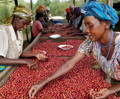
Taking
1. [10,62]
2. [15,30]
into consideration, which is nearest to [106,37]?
[10,62]

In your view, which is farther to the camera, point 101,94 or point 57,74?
point 57,74

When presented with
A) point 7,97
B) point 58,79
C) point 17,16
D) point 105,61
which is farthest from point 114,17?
point 17,16

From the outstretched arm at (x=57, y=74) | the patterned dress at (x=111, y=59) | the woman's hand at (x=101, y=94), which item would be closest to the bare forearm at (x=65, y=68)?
the outstretched arm at (x=57, y=74)

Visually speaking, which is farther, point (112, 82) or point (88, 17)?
point (112, 82)

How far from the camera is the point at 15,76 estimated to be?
2531 millimetres

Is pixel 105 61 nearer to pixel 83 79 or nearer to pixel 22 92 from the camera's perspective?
pixel 83 79

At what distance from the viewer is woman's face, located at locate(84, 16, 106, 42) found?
6.75 ft

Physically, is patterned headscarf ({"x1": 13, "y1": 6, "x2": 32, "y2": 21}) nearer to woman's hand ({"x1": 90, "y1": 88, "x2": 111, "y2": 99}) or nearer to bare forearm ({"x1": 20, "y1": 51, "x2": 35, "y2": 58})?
bare forearm ({"x1": 20, "y1": 51, "x2": 35, "y2": 58})

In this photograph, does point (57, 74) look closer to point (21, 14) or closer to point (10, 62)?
point (10, 62)

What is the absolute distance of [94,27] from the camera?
2.06 metres

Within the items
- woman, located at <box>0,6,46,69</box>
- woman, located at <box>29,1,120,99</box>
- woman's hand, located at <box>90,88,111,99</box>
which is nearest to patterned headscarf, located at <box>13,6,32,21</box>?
woman, located at <box>0,6,46,69</box>

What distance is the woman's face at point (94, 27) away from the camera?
2059 millimetres

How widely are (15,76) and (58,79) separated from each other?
21.8 inches

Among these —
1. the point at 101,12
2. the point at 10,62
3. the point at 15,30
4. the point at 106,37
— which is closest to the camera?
the point at 101,12
